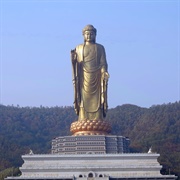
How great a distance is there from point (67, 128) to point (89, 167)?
34338 mm

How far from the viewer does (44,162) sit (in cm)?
2112

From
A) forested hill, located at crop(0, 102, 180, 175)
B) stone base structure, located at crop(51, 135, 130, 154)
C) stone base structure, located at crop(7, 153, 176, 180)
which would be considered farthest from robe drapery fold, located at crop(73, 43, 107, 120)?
forested hill, located at crop(0, 102, 180, 175)

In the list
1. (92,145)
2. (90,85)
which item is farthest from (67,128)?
(92,145)

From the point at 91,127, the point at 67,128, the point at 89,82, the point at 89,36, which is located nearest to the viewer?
the point at 91,127

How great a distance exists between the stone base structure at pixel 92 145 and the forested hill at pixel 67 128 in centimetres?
1206

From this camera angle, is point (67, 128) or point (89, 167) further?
point (67, 128)

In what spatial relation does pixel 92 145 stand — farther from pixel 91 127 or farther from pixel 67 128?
pixel 67 128

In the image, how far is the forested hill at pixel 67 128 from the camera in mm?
39847

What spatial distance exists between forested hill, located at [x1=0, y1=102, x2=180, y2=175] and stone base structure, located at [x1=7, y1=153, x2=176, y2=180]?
13.3 metres

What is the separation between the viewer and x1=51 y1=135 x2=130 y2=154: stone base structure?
22.1 m

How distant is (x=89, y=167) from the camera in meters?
20.9

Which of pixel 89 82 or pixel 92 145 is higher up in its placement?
pixel 89 82

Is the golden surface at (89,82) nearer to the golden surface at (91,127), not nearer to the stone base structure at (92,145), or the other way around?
the golden surface at (91,127)

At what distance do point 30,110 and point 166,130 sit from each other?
18451 mm
